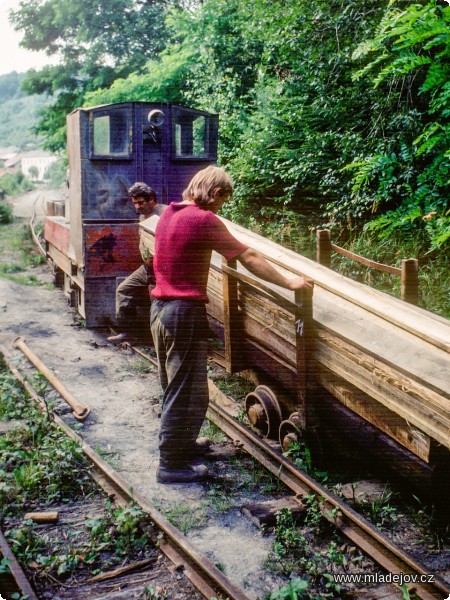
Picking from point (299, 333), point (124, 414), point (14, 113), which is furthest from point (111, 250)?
point (14, 113)

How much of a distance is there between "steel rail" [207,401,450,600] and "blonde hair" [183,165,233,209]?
6.60 ft

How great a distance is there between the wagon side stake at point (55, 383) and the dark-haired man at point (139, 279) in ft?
4.06

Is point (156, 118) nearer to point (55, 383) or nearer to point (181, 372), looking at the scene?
point (55, 383)

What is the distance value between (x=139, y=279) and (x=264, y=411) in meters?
3.13

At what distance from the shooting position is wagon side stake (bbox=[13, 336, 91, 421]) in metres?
5.71

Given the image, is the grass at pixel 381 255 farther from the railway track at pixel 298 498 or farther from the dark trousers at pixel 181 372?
the dark trousers at pixel 181 372

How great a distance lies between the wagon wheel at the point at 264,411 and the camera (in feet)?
16.7

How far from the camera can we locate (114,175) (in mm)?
8695

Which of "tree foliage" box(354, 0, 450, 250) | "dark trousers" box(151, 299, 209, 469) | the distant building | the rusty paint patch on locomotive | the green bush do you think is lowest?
"dark trousers" box(151, 299, 209, 469)

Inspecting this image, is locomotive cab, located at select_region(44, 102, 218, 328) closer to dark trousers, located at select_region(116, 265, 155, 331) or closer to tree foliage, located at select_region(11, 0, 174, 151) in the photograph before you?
dark trousers, located at select_region(116, 265, 155, 331)

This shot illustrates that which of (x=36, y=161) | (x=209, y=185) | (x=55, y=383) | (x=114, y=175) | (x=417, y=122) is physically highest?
(x=36, y=161)

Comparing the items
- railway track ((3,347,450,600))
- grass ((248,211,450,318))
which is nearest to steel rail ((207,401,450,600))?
railway track ((3,347,450,600))

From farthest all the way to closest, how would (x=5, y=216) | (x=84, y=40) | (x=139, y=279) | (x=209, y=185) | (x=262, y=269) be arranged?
1. (x=5, y=216)
2. (x=84, y=40)
3. (x=139, y=279)
4. (x=209, y=185)
5. (x=262, y=269)

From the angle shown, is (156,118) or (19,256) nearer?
(156,118)
